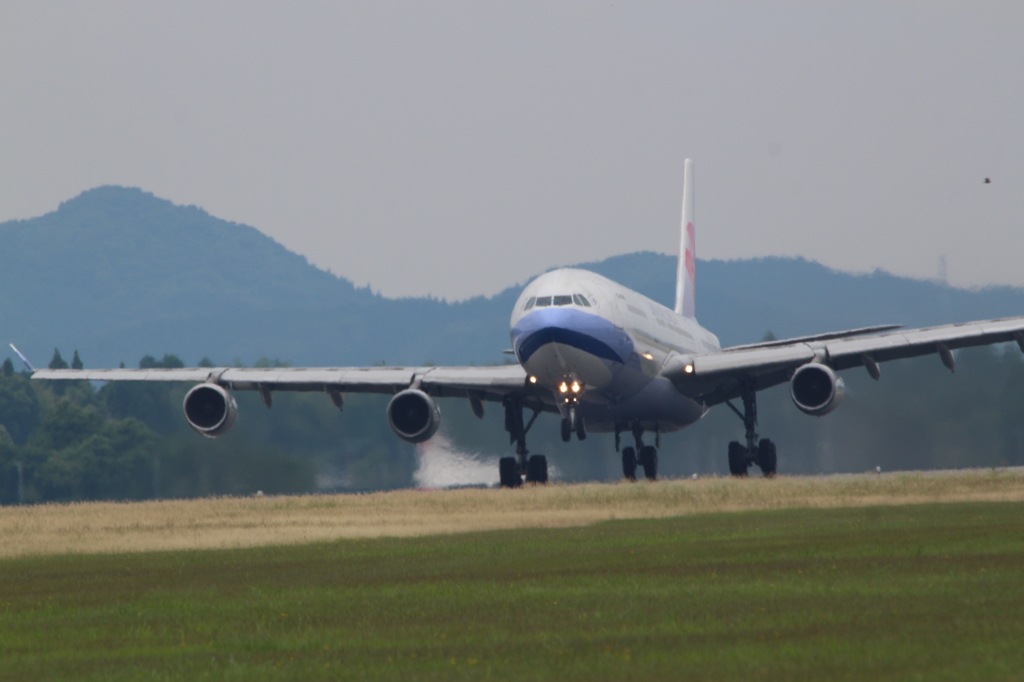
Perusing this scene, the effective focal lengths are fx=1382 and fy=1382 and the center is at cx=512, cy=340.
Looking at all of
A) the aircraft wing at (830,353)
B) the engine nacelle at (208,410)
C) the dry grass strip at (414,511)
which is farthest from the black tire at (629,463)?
the engine nacelle at (208,410)

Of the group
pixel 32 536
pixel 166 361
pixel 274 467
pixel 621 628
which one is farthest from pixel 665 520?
pixel 166 361

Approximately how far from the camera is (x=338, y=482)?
52.9 meters

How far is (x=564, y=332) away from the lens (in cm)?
3534

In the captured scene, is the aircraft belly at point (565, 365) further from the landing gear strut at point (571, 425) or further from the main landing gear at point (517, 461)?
the main landing gear at point (517, 461)

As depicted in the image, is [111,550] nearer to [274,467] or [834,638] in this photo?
[834,638]

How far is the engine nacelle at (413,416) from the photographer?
38.8 metres

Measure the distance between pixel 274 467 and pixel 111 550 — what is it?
2697cm

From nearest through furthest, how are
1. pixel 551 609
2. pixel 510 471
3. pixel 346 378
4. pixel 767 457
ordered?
pixel 551 609 → pixel 510 471 → pixel 346 378 → pixel 767 457

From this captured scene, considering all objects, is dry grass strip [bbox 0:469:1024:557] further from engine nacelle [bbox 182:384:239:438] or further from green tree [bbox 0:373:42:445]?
green tree [bbox 0:373:42:445]

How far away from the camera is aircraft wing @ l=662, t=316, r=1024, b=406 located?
125 feet

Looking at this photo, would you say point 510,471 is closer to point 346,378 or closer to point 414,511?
point 346,378

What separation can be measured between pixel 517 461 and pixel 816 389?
919 centimetres

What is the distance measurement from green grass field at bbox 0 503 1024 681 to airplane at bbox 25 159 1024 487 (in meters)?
15.2

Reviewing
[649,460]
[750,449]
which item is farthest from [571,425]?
[649,460]
